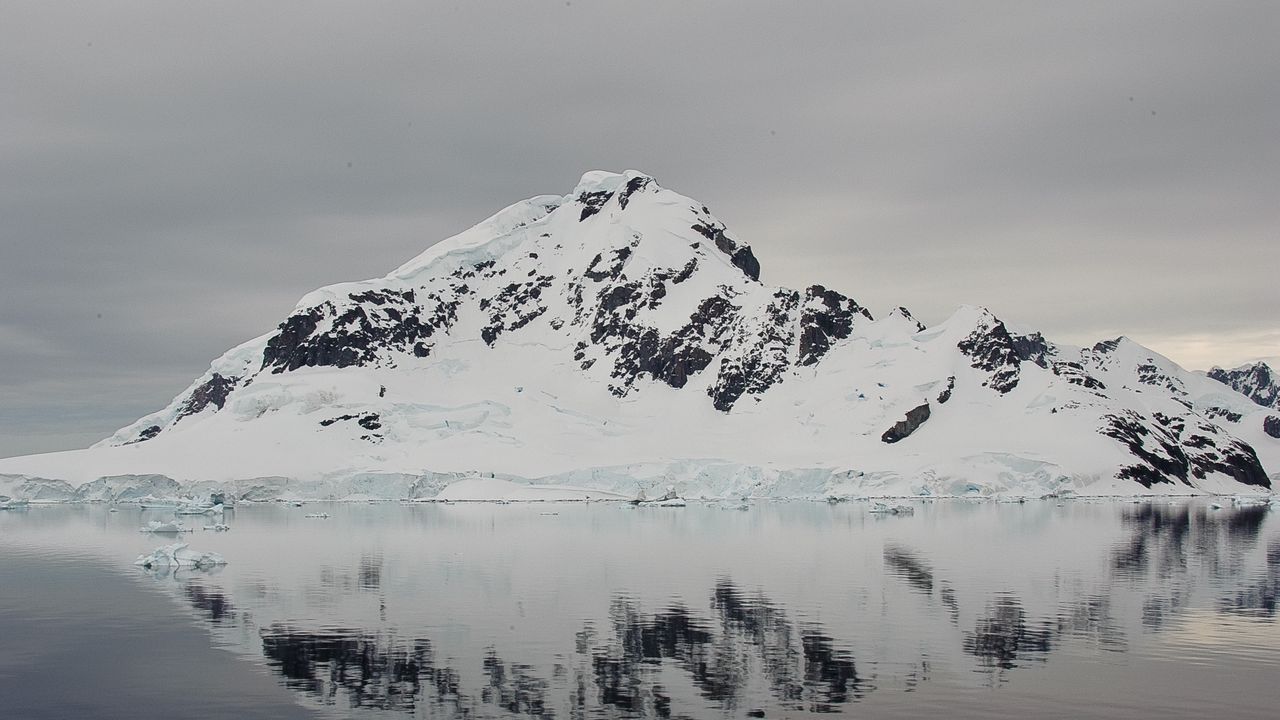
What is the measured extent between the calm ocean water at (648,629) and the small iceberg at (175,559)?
5.68ft

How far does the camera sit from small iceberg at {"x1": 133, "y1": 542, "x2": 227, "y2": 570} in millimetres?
69812

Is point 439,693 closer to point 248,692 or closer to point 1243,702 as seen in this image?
point 248,692

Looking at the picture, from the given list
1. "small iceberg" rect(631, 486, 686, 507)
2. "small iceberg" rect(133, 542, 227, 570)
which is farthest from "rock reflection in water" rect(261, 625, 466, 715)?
"small iceberg" rect(631, 486, 686, 507)

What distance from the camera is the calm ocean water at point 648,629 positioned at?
34656mm

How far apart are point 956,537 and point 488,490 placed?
110 meters

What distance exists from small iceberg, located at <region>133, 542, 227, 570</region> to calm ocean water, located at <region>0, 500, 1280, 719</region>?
68.2 inches

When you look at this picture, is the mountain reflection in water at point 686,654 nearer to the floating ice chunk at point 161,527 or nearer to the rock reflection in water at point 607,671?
the rock reflection in water at point 607,671

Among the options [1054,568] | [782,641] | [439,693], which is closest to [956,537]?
[1054,568]

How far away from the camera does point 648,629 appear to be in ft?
155

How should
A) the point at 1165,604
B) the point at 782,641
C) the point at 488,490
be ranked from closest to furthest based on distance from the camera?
the point at 782,641, the point at 1165,604, the point at 488,490

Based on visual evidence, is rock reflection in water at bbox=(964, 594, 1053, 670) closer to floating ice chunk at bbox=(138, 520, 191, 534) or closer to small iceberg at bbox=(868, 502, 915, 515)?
floating ice chunk at bbox=(138, 520, 191, 534)

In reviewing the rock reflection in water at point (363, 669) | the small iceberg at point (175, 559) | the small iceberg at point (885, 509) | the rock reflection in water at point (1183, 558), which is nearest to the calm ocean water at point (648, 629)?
the rock reflection in water at point (363, 669)

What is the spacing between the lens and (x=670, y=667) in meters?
39.3

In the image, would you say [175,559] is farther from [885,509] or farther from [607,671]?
[885,509]
